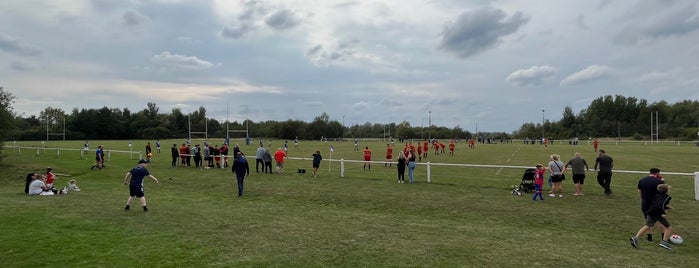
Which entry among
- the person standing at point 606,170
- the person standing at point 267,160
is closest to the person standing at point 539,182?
the person standing at point 606,170

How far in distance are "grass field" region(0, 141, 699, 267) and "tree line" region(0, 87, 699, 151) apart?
85.6 m

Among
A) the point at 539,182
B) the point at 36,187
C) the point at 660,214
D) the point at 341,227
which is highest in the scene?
the point at 539,182

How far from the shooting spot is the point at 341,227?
10.4m

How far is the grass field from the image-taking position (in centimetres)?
757

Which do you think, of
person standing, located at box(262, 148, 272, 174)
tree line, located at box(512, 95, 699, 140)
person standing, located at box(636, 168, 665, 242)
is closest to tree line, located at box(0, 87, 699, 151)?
tree line, located at box(512, 95, 699, 140)

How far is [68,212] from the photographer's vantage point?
1208 centimetres

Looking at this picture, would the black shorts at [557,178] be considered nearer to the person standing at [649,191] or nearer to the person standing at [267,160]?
the person standing at [649,191]

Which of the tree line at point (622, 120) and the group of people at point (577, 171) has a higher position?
the tree line at point (622, 120)

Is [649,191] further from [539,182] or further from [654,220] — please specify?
[539,182]

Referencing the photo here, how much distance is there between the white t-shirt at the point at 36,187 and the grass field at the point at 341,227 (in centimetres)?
72

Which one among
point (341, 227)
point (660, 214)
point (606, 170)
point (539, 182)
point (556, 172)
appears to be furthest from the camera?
point (606, 170)

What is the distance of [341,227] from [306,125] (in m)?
114

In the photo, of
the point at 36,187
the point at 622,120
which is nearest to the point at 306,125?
the point at 622,120

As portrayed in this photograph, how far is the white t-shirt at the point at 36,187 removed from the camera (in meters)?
15.9
